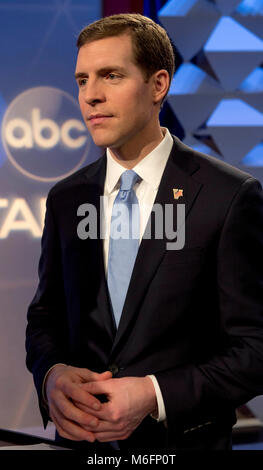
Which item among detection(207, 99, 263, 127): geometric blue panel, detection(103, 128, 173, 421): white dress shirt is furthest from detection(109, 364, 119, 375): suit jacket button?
Answer: detection(207, 99, 263, 127): geometric blue panel

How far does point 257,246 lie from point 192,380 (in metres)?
0.38

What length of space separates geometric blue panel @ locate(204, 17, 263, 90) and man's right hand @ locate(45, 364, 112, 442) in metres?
2.59

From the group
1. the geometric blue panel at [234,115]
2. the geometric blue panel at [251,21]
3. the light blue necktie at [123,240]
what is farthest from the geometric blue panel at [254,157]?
the light blue necktie at [123,240]

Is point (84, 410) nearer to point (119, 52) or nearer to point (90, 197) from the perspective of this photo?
point (90, 197)

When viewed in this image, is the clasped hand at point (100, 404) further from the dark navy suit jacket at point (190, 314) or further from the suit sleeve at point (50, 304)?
the suit sleeve at point (50, 304)

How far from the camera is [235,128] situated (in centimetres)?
366

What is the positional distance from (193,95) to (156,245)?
2276 millimetres

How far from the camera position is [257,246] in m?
1.53

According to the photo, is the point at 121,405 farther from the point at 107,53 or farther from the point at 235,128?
the point at 235,128

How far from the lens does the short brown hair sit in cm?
157

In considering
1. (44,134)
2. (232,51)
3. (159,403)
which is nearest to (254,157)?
(232,51)

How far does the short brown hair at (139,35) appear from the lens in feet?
5.14

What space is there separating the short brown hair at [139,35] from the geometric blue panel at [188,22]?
1.97 m

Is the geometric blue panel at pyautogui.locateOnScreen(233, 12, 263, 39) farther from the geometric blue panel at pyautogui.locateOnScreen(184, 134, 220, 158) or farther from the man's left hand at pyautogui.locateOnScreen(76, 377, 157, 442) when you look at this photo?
the man's left hand at pyautogui.locateOnScreen(76, 377, 157, 442)
